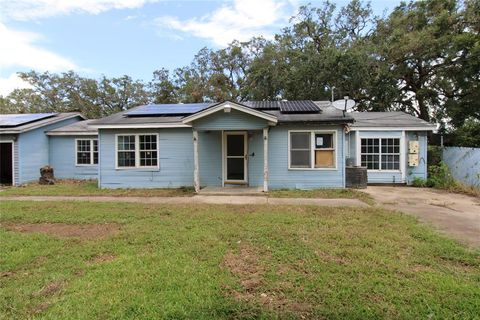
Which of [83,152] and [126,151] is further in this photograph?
[83,152]

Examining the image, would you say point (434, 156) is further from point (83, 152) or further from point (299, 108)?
point (83, 152)

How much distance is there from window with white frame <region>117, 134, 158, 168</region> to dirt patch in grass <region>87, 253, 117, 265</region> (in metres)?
7.61

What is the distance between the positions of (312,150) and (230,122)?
3339 mm

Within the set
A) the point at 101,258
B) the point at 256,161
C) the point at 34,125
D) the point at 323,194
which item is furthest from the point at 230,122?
the point at 34,125

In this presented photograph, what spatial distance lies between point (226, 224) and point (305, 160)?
5.88 metres

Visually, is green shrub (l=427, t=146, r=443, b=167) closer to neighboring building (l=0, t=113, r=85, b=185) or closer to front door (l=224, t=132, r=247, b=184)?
front door (l=224, t=132, r=247, b=184)

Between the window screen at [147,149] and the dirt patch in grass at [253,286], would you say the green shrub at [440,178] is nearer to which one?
the dirt patch in grass at [253,286]

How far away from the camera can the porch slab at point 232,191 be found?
32.2ft

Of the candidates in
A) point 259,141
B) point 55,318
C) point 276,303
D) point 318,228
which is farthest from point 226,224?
point 259,141

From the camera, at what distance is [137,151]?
1177cm

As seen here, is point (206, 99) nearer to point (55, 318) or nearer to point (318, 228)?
point (318, 228)

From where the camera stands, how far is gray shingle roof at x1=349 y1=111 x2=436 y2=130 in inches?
494

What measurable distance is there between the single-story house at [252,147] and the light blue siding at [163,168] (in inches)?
1.6

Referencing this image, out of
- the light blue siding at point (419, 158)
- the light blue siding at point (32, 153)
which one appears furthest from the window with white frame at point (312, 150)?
the light blue siding at point (32, 153)
